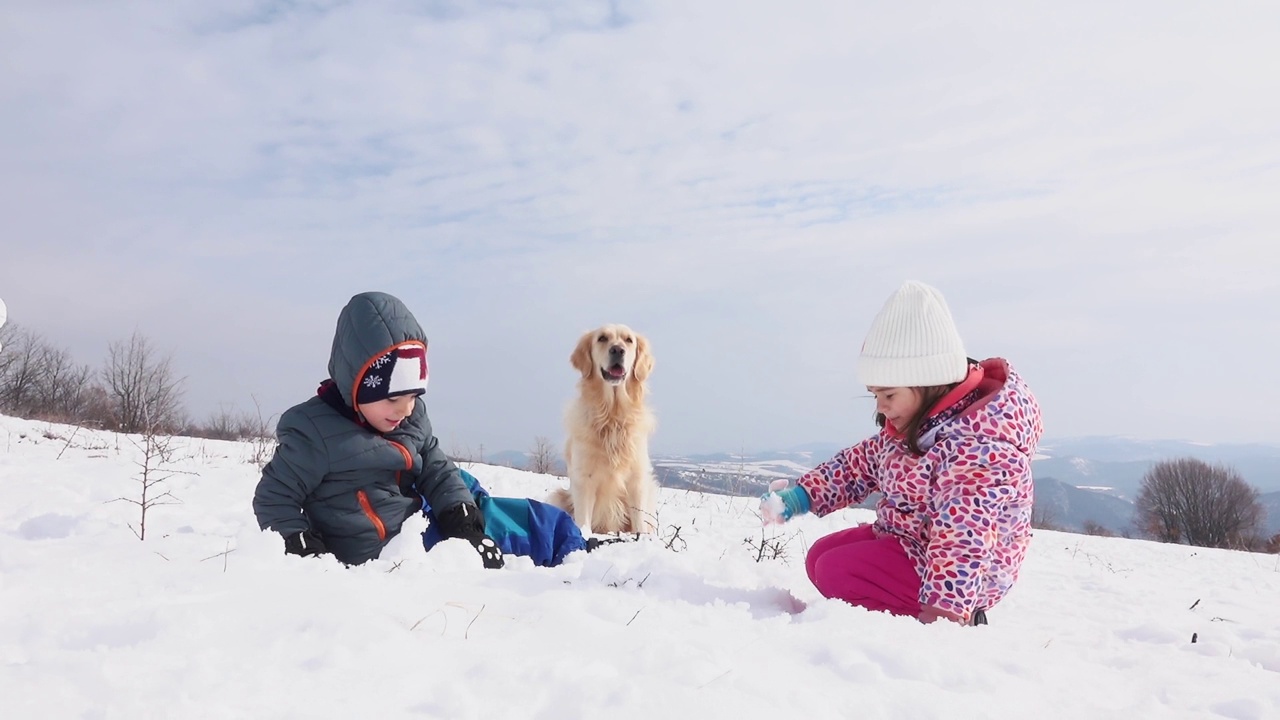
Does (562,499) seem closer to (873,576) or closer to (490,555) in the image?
(490,555)

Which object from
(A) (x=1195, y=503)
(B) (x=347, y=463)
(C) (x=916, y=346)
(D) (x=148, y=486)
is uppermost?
(C) (x=916, y=346)

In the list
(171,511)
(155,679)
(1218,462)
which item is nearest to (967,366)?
(155,679)

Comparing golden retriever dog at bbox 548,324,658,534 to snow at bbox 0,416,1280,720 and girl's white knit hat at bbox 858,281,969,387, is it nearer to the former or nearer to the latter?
snow at bbox 0,416,1280,720

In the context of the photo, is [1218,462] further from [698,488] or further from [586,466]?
[586,466]

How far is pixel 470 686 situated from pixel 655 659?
0.39m

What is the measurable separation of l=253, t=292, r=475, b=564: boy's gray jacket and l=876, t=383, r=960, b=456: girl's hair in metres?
2.12

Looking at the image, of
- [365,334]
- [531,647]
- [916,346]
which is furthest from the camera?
[365,334]

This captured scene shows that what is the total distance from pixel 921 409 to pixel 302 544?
2.62m

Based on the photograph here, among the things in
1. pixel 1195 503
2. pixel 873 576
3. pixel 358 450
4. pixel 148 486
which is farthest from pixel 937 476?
pixel 1195 503

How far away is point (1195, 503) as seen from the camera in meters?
36.3

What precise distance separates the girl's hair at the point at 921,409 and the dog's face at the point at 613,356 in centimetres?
354

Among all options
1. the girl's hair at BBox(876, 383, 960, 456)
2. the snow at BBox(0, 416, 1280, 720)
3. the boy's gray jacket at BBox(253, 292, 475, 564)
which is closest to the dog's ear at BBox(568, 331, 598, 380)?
the boy's gray jacket at BBox(253, 292, 475, 564)

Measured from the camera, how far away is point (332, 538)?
11.4ft

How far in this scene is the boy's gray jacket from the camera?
130 inches
